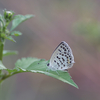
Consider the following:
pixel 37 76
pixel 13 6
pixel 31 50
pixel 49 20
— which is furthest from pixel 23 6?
pixel 37 76

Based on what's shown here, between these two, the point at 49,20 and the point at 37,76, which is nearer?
the point at 37,76

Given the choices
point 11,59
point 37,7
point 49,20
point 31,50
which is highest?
point 37,7

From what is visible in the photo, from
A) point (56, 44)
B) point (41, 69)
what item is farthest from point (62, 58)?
point (56, 44)

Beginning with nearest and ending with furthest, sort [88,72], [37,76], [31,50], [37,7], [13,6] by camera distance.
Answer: [88,72] < [37,76] < [31,50] < [13,6] < [37,7]

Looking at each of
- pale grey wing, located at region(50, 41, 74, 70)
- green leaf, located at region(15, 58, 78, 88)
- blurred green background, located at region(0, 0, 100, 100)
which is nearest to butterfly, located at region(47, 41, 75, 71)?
pale grey wing, located at region(50, 41, 74, 70)

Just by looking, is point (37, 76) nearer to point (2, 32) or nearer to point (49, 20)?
point (49, 20)

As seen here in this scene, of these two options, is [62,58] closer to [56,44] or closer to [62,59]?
[62,59]

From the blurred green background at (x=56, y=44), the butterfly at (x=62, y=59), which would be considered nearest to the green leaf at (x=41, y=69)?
the butterfly at (x=62, y=59)
